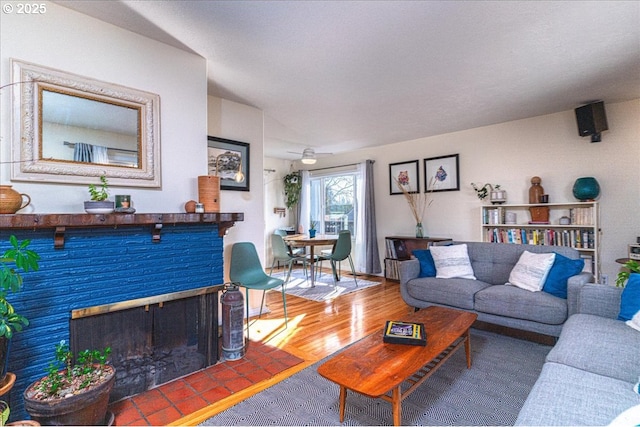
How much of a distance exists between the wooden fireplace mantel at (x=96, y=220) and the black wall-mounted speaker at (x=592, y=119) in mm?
3949

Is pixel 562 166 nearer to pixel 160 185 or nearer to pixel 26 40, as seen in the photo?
pixel 160 185

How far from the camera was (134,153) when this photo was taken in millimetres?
2156

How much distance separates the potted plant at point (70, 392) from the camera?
1.42 m

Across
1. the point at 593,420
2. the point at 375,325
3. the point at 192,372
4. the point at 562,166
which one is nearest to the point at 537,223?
the point at 562,166

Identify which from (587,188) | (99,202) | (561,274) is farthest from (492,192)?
(99,202)

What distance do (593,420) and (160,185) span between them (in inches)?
103

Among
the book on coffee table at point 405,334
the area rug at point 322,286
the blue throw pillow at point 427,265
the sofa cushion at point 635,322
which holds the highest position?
the blue throw pillow at point 427,265

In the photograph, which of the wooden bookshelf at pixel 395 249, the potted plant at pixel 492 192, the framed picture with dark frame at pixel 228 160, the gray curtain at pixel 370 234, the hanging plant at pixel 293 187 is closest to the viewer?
the framed picture with dark frame at pixel 228 160

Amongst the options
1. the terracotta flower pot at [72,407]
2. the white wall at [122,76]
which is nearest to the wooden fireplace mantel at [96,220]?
the white wall at [122,76]

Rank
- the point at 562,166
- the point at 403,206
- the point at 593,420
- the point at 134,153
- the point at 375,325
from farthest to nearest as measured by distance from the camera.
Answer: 1. the point at 403,206
2. the point at 562,166
3. the point at 375,325
4. the point at 134,153
5. the point at 593,420

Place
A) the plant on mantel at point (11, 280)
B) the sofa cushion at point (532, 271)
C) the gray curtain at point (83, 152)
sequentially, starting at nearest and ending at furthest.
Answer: the plant on mantel at point (11, 280) → the gray curtain at point (83, 152) → the sofa cushion at point (532, 271)

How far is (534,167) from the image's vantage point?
3971 mm

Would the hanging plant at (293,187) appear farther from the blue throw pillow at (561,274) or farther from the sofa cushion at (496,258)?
the blue throw pillow at (561,274)

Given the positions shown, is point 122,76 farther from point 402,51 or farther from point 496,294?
point 496,294
